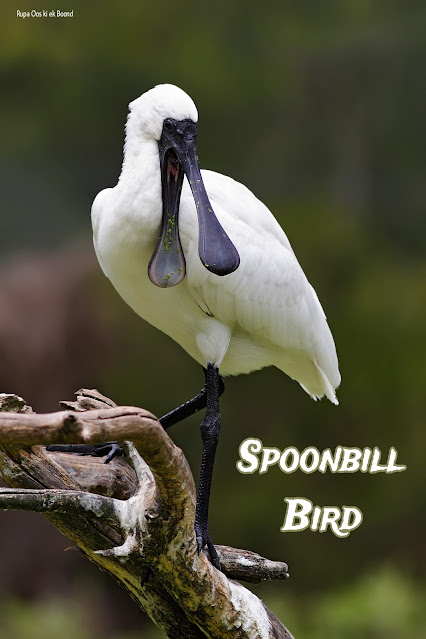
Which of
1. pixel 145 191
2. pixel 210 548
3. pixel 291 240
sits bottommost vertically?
pixel 210 548

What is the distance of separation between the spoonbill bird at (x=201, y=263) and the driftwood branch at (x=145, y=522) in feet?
0.46

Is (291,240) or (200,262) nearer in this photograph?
(200,262)

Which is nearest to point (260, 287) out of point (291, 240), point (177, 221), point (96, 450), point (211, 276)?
point (211, 276)

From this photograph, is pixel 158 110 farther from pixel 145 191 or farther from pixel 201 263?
pixel 201 263

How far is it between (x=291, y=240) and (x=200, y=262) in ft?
10.4

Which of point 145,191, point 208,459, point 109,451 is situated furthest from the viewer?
point 109,451

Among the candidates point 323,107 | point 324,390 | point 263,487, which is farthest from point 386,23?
point 324,390

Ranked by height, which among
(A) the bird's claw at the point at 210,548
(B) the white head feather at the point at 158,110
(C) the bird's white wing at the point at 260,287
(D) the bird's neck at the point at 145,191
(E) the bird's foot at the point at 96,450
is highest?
(B) the white head feather at the point at 158,110

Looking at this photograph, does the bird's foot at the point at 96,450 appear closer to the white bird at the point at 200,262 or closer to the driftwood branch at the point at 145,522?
the driftwood branch at the point at 145,522

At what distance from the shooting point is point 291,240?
18.3 feet

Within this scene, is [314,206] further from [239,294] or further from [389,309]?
[239,294]

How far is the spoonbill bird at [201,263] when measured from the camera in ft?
7.88

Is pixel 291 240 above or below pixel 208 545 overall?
above

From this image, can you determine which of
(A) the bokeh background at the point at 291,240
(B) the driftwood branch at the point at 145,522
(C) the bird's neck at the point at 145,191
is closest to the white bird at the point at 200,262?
(C) the bird's neck at the point at 145,191
